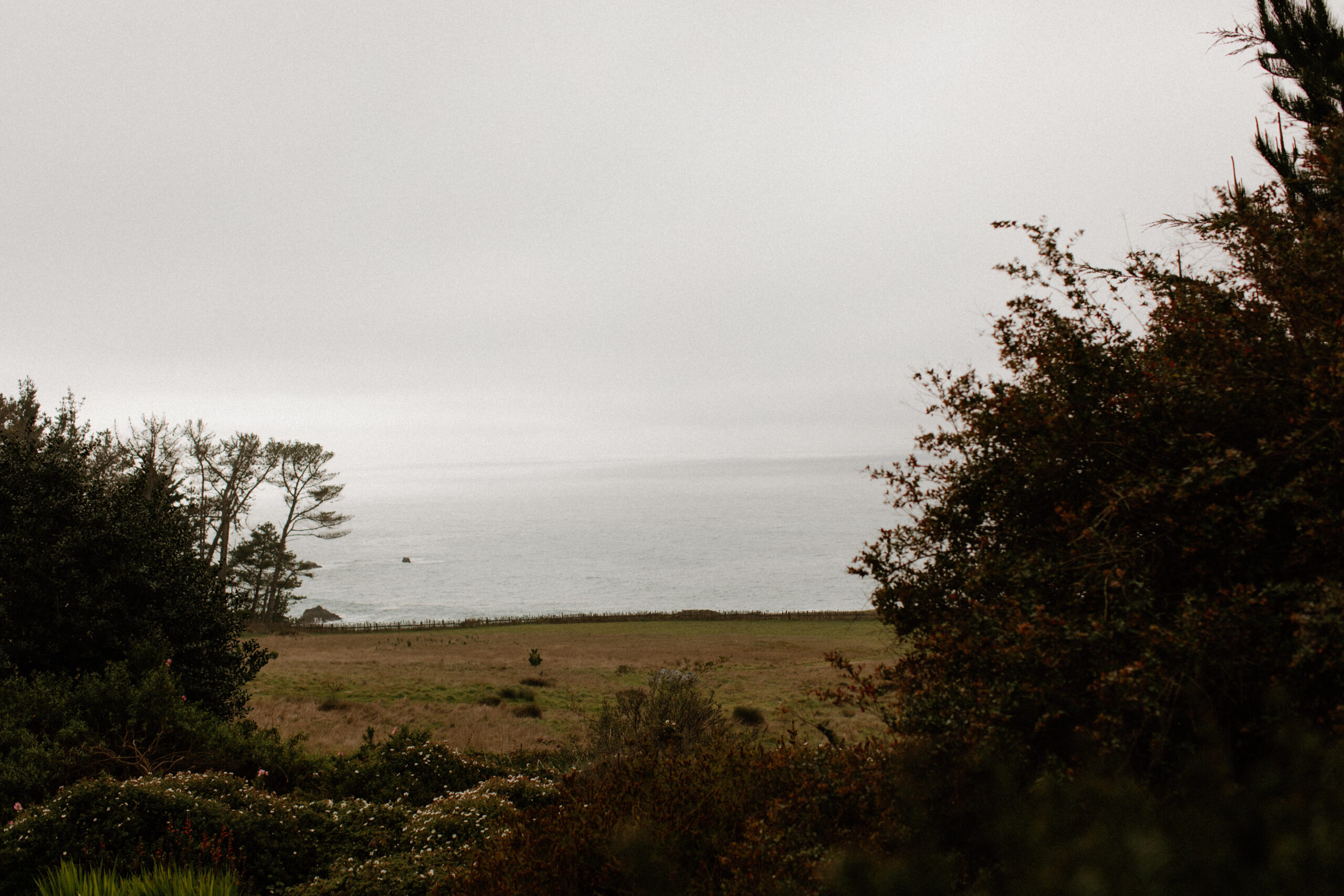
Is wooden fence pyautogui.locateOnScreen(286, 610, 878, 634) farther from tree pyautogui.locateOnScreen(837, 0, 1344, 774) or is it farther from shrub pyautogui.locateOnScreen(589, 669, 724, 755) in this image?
tree pyautogui.locateOnScreen(837, 0, 1344, 774)

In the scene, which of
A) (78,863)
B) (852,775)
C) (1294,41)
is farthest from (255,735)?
(1294,41)

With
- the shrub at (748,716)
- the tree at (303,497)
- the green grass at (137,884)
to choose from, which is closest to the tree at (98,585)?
the green grass at (137,884)

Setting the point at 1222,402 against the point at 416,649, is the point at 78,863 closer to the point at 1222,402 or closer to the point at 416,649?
the point at 1222,402

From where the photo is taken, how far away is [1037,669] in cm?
537

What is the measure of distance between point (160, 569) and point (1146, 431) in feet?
57.7

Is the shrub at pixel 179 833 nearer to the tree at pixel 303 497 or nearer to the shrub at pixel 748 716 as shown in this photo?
the shrub at pixel 748 716

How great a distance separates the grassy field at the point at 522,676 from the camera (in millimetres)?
20719

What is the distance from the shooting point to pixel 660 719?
13.0 meters

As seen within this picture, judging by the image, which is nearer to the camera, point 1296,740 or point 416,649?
point 1296,740

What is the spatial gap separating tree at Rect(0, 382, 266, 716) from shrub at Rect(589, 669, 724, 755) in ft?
27.8

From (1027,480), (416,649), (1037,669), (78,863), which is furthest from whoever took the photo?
(416,649)

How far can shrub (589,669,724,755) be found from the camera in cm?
1174

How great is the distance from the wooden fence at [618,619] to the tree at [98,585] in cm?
4222

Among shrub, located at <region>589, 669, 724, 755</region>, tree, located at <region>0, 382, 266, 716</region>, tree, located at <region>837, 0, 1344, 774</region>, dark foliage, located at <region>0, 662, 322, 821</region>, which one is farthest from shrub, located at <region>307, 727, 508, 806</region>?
tree, located at <region>837, 0, 1344, 774</region>
